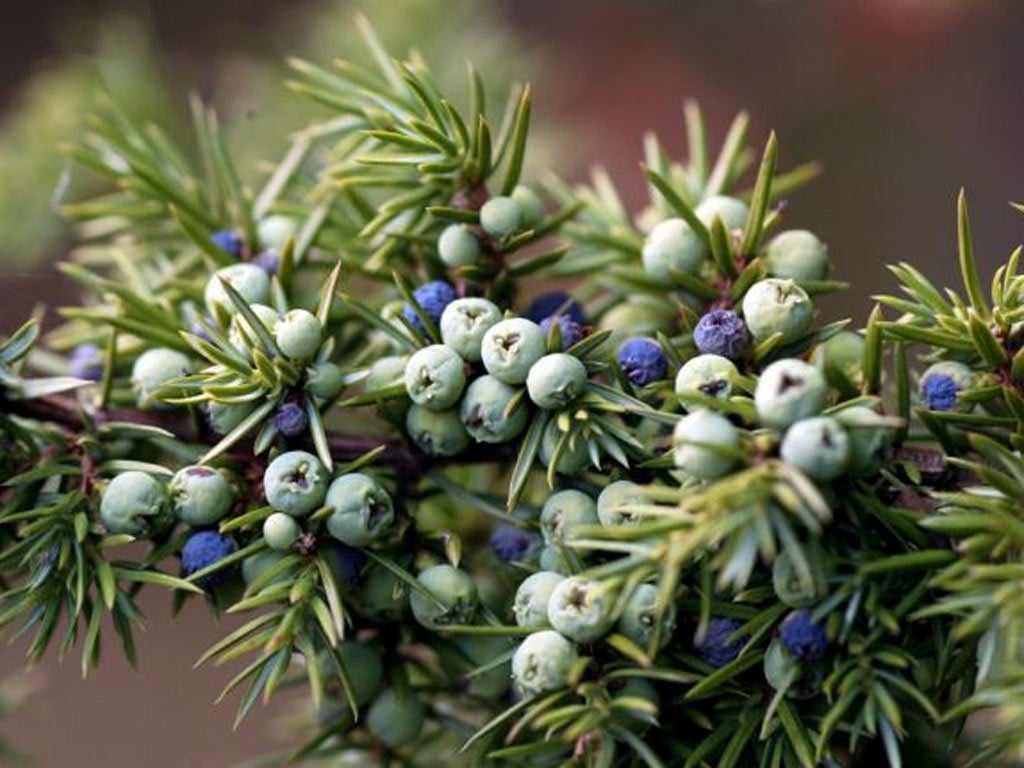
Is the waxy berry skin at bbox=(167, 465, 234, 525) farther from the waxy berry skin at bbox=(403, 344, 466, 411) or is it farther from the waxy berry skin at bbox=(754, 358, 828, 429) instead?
the waxy berry skin at bbox=(754, 358, 828, 429)

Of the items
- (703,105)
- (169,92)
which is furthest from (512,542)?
(703,105)

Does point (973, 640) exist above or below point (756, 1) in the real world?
below

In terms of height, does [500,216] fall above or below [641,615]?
above

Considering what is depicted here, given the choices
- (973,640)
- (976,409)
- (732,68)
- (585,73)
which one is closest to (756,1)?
(732,68)

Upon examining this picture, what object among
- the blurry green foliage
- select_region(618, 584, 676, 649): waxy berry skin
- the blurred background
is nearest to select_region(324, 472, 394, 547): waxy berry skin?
select_region(618, 584, 676, 649): waxy berry skin

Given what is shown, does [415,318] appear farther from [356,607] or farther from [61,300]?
[61,300]

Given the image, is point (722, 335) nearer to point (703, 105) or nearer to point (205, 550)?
point (205, 550)
